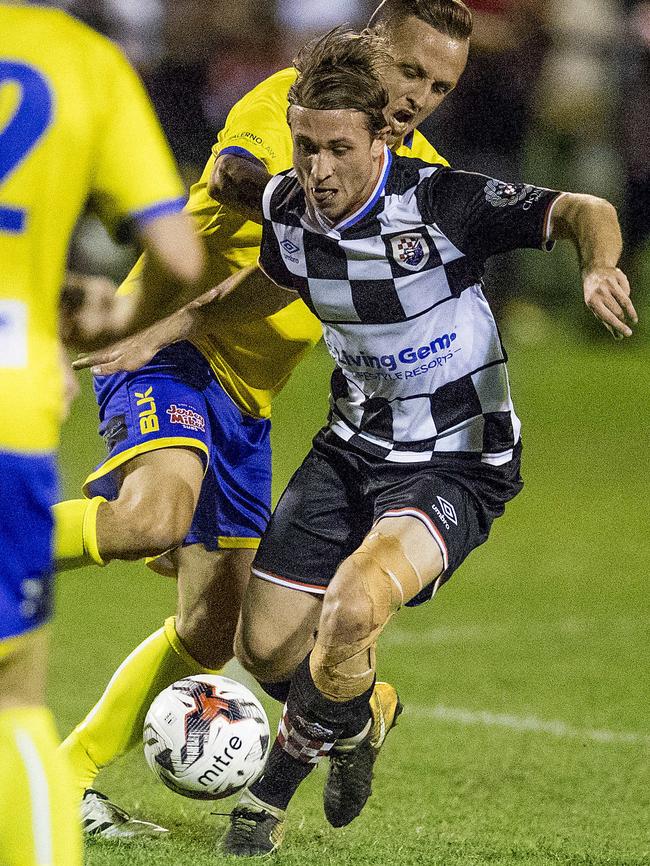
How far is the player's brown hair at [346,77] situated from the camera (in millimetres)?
4238

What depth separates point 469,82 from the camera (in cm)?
1360

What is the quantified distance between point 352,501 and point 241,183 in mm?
1034

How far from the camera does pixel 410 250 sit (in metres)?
4.38

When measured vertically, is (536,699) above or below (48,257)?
below

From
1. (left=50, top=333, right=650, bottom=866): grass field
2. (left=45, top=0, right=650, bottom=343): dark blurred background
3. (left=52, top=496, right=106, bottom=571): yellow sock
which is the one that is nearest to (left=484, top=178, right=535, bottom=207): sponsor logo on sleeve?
Result: (left=52, top=496, right=106, bottom=571): yellow sock

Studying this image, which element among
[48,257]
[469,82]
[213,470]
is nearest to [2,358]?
[48,257]

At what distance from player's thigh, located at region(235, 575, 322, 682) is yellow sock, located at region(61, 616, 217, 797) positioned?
13.1 inches

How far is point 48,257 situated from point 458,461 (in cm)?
211

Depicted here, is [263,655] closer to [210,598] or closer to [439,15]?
[210,598]

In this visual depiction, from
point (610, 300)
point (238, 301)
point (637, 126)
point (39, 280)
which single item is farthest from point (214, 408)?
point (637, 126)

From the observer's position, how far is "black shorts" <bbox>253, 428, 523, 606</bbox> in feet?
14.5

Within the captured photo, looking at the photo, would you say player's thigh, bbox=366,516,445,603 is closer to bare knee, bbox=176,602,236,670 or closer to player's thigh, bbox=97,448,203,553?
player's thigh, bbox=97,448,203,553

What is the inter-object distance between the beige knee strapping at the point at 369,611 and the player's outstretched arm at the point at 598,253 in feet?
2.76

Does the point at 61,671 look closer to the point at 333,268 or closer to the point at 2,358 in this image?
the point at 333,268
